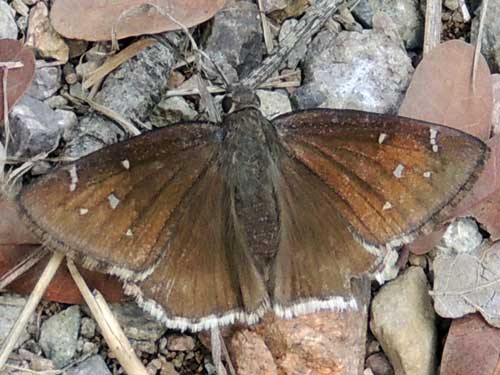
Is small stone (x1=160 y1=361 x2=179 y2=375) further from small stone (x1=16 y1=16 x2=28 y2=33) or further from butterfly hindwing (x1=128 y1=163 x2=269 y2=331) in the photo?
small stone (x1=16 y1=16 x2=28 y2=33)

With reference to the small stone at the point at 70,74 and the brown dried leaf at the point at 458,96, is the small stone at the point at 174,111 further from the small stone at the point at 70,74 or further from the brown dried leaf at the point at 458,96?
the brown dried leaf at the point at 458,96

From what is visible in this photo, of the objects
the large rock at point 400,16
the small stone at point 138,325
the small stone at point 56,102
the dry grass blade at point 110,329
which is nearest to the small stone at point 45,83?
the small stone at point 56,102

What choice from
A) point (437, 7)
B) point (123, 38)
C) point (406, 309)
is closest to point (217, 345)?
point (406, 309)

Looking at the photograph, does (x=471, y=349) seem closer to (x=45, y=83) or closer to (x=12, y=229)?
(x=12, y=229)

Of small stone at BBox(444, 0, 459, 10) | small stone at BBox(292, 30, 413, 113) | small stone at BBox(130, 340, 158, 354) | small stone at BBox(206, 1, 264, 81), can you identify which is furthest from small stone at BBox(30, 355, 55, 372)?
small stone at BBox(444, 0, 459, 10)

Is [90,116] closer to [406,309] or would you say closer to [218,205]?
[218,205]
